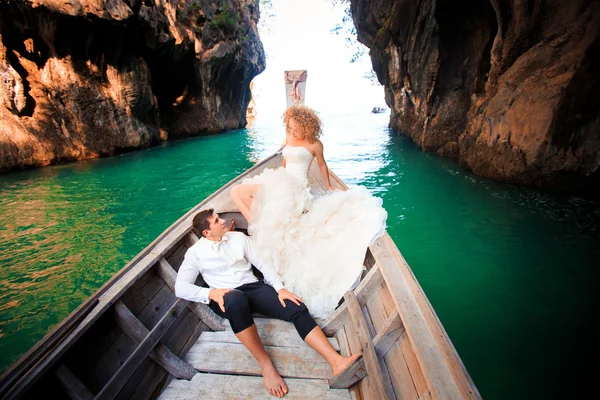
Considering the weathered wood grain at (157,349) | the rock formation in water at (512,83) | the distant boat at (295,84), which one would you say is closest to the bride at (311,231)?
the weathered wood grain at (157,349)

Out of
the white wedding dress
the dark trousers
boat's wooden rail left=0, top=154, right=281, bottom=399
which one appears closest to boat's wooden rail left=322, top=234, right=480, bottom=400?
the white wedding dress

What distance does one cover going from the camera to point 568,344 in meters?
2.61

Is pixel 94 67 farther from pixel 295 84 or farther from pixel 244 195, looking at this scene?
pixel 244 195

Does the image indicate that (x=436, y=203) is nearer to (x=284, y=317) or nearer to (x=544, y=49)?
(x=544, y=49)

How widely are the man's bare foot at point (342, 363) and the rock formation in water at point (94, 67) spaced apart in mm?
13532

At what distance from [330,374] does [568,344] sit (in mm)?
2562

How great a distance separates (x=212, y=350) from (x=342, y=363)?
0.93 meters

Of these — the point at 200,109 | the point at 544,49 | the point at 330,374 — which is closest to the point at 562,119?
the point at 544,49

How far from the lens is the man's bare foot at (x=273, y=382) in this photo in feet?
5.22

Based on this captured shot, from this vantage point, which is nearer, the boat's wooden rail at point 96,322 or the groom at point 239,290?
the boat's wooden rail at point 96,322

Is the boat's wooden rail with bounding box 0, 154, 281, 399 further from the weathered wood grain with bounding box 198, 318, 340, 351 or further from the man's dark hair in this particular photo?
the man's dark hair

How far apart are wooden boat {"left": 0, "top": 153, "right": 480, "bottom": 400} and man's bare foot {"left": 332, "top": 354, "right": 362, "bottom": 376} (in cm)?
3

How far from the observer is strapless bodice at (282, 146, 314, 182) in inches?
111

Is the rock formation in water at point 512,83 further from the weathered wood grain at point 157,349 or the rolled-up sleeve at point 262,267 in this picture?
the weathered wood grain at point 157,349
